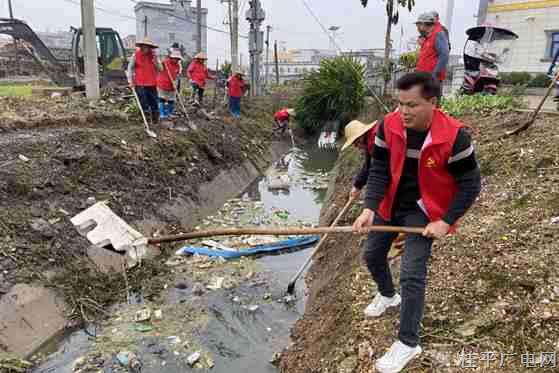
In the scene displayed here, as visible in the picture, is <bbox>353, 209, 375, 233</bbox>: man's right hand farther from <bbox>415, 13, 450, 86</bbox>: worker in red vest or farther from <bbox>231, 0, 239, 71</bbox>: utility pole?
<bbox>231, 0, 239, 71</bbox>: utility pole

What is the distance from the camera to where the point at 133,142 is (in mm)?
8289

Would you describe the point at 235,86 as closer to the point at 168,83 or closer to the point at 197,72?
the point at 197,72

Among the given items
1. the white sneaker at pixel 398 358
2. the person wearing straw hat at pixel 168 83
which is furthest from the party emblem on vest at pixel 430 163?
the person wearing straw hat at pixel 168 83

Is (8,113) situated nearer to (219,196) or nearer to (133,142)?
(133,142)

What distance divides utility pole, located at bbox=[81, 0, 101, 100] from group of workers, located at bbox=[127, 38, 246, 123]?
5.74 ft

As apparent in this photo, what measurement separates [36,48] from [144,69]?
8.33 m

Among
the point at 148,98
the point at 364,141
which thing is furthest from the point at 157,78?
the point at 364,141

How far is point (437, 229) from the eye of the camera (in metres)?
2.39

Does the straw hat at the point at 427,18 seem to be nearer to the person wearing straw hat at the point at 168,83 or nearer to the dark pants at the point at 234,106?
the person wearing straw hat at the point at 168,83

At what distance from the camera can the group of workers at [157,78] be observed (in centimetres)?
910

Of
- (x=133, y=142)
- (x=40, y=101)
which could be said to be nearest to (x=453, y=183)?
(x=133, y=142)

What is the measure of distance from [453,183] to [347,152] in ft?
30.3

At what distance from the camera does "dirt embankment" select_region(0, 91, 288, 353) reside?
4941mm

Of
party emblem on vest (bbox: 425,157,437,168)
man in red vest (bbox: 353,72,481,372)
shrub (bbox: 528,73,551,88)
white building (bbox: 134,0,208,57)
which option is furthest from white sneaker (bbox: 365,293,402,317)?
white building (bbox: 134,0,208,57)
